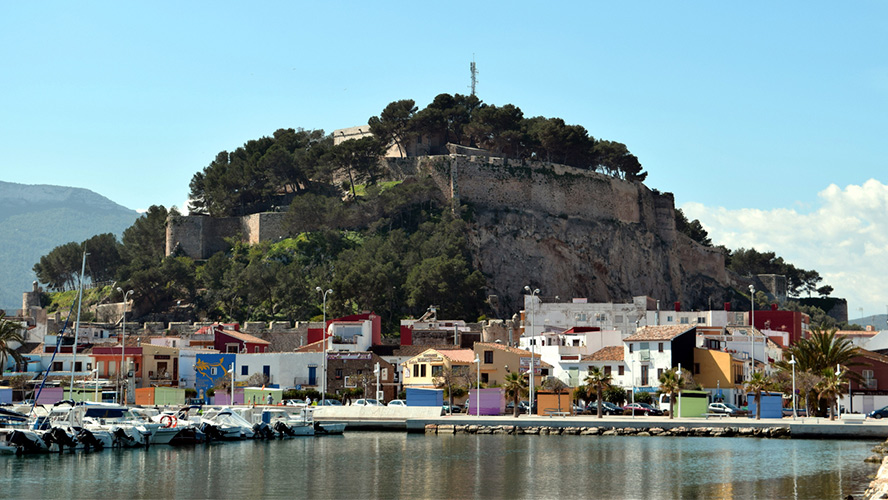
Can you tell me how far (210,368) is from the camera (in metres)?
69.4

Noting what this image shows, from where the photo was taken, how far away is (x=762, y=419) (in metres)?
54.4

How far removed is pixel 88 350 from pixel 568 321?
3666 cm

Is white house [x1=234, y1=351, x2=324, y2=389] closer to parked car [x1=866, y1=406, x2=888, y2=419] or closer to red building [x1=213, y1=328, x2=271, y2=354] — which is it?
red building [x1=213, y1=328, x2=271, y2=354]

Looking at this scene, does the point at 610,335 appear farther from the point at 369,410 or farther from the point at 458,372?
the point at 369,410

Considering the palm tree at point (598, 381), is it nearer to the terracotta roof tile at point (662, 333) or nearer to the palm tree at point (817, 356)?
the terracotta roof tile at point (662, 333)

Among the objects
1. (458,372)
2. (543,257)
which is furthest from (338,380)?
(543,257)

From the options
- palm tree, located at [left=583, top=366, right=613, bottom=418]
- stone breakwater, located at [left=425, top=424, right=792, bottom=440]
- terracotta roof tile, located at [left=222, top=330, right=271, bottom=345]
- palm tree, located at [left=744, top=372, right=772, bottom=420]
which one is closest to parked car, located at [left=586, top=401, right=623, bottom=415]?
palm tree, located at [left=583, top=366, right=613, bottom=418]

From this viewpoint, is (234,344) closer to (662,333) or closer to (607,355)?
(607,355)

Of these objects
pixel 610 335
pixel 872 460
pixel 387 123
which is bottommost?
pixel 872 460

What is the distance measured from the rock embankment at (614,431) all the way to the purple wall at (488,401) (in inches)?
224

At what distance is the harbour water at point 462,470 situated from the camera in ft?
113

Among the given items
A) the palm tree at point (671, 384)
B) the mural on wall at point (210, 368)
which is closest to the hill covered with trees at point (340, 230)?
the mural on wall at point (210, 368)

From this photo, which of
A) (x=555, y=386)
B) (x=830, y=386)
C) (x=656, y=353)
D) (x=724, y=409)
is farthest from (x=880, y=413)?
(x=555, y=386)

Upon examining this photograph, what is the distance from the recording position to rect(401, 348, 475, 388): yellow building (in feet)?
215
